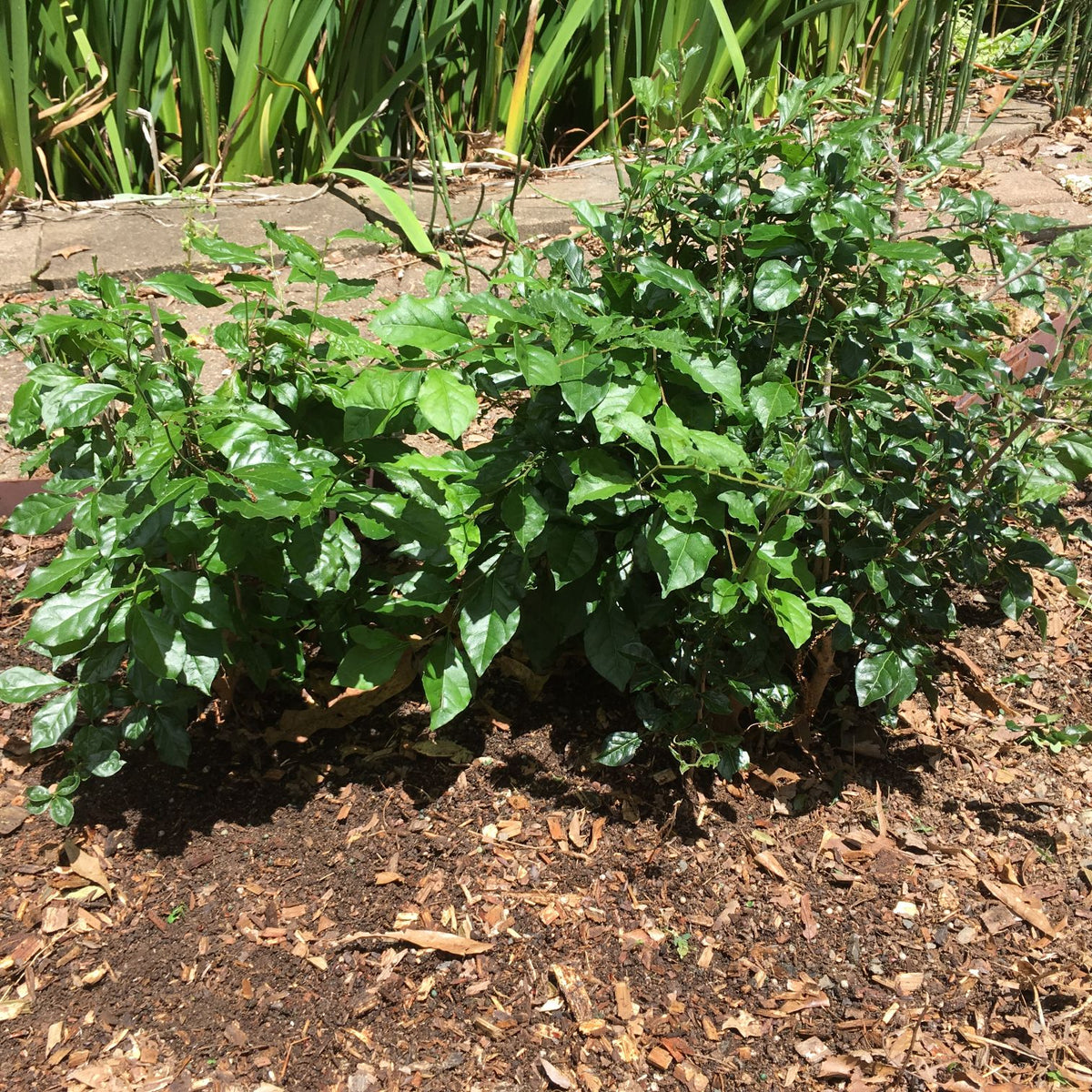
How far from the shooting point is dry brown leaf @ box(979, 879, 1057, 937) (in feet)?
6.31

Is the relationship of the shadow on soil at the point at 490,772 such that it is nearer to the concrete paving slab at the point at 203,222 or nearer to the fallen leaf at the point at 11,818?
the fallen leaf at the point at 11,818

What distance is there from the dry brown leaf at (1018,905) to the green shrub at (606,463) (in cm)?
38

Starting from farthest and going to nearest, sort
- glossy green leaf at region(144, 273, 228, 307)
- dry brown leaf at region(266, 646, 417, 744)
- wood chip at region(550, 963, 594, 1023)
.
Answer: dry brown leaf at region(266, 646, 417, 744)
wood chip at region(550, 963, 594, 1023)
glossy green leaf at region(144, 273, 228, 307)

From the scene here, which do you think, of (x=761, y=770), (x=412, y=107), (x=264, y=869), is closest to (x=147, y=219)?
(x=412, y=107)

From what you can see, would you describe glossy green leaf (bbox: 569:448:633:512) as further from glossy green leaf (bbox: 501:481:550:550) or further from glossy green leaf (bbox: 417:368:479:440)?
glossy green leaf (bbox: 417:368:479:440)

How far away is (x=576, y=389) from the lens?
1537 millimetres

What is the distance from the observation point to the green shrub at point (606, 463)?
61.9 inches

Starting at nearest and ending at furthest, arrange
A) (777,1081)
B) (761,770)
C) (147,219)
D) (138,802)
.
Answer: (777,1081), (138,802), (761,770), (147,219)

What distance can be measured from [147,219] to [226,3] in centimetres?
86

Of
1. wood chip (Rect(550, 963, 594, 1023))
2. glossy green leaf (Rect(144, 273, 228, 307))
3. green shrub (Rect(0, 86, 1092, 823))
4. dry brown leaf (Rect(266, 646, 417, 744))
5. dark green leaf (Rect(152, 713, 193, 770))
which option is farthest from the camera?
dry brown leaf (Rect(266, 646, 417, 744))

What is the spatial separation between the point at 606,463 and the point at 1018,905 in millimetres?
1146

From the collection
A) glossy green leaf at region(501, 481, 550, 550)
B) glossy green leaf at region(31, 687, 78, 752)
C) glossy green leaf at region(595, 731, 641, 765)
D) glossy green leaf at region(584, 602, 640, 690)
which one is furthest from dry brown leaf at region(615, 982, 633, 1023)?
glossy green leaf at region(31, 687, 78, 752)

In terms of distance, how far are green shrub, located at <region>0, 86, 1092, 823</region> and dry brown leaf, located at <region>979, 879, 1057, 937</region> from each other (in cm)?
38

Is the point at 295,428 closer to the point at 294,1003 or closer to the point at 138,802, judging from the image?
the point at 138,802
